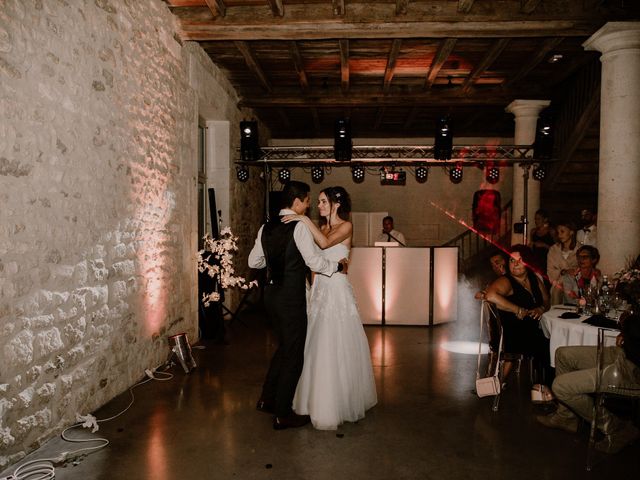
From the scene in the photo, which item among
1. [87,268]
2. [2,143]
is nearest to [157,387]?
[87,268]

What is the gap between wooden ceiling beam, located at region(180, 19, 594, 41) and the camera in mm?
5539

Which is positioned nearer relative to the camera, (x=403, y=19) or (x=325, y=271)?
(x=325, y=271)

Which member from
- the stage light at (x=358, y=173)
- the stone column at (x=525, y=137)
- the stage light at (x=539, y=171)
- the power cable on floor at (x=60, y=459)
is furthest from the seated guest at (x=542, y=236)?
the power cable on floor at (x=60, y=459)

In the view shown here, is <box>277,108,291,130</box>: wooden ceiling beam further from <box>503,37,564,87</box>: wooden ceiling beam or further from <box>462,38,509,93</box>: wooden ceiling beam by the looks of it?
<box>503,37,564,87</box>: wooden ceiling beam

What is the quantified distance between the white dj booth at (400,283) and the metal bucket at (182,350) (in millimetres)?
3025

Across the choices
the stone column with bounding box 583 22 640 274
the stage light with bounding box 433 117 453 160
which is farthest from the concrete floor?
the stage light with bounding box 433 117 453 160

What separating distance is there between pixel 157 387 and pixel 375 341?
113 inches

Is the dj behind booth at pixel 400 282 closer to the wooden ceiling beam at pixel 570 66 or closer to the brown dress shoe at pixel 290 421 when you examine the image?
the wooden ceiling beam at pixel 570 66

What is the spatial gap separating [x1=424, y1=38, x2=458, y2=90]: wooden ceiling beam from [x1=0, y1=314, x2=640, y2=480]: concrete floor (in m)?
4.24

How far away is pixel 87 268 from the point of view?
3.64 m

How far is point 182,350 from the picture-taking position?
4.88 metres

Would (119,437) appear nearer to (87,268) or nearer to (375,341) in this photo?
(87,268)

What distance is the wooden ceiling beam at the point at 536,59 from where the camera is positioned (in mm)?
6390

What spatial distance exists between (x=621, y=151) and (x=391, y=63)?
11.0 feet
